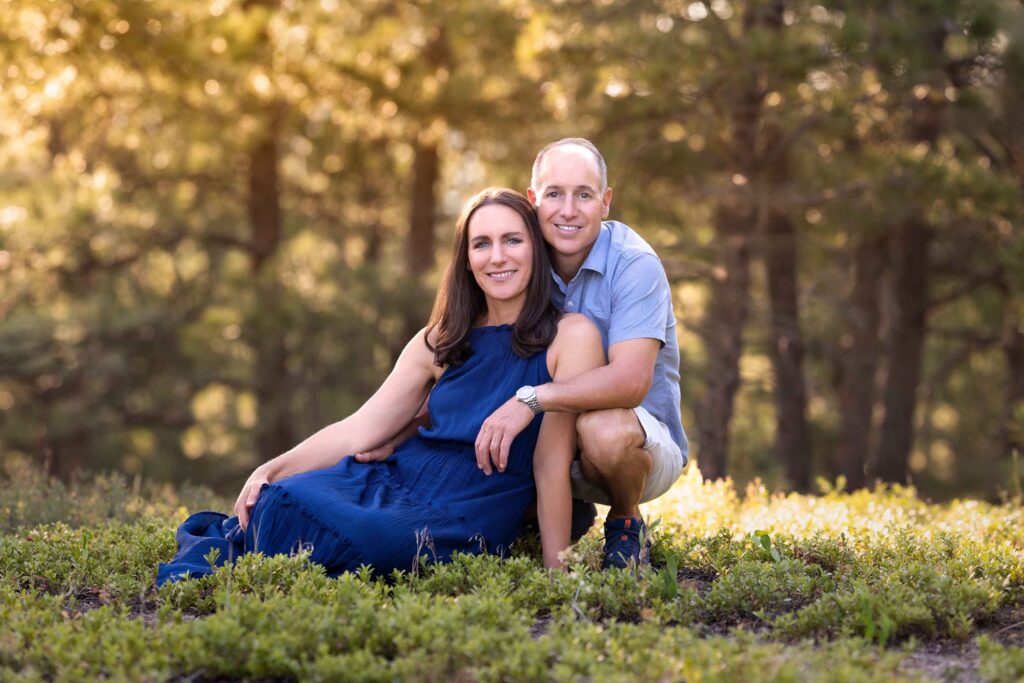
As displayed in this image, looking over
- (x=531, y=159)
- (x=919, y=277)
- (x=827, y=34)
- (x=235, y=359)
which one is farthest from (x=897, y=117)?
(x=235, y=359)

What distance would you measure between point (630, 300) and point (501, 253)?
55 cm

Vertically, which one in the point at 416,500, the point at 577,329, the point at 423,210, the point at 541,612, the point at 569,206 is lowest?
the point at 541,612

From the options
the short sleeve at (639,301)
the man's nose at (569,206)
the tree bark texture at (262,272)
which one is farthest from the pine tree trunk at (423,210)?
the short sleeve at (639,301)

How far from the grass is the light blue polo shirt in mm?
649

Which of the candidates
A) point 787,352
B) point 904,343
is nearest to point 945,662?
point 787,352

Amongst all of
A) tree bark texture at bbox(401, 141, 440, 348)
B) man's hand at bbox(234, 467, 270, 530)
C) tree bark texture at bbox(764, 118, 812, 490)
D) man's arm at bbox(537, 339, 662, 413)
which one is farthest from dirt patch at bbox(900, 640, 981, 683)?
tree bark texture at bbox(401, 141, 440, 348)

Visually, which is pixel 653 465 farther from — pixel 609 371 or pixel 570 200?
pixel 570 200

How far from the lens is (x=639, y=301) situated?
14.7ft

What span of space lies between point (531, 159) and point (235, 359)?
6007 millimetres

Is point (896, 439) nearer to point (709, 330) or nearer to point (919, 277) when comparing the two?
point (919, 277)

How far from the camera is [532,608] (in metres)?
3.84

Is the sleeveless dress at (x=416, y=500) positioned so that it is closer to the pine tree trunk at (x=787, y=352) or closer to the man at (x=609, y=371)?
the man at (x=609, y=371)

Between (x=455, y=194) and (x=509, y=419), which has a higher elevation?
(x=455, y=194)

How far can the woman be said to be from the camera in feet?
14.1
